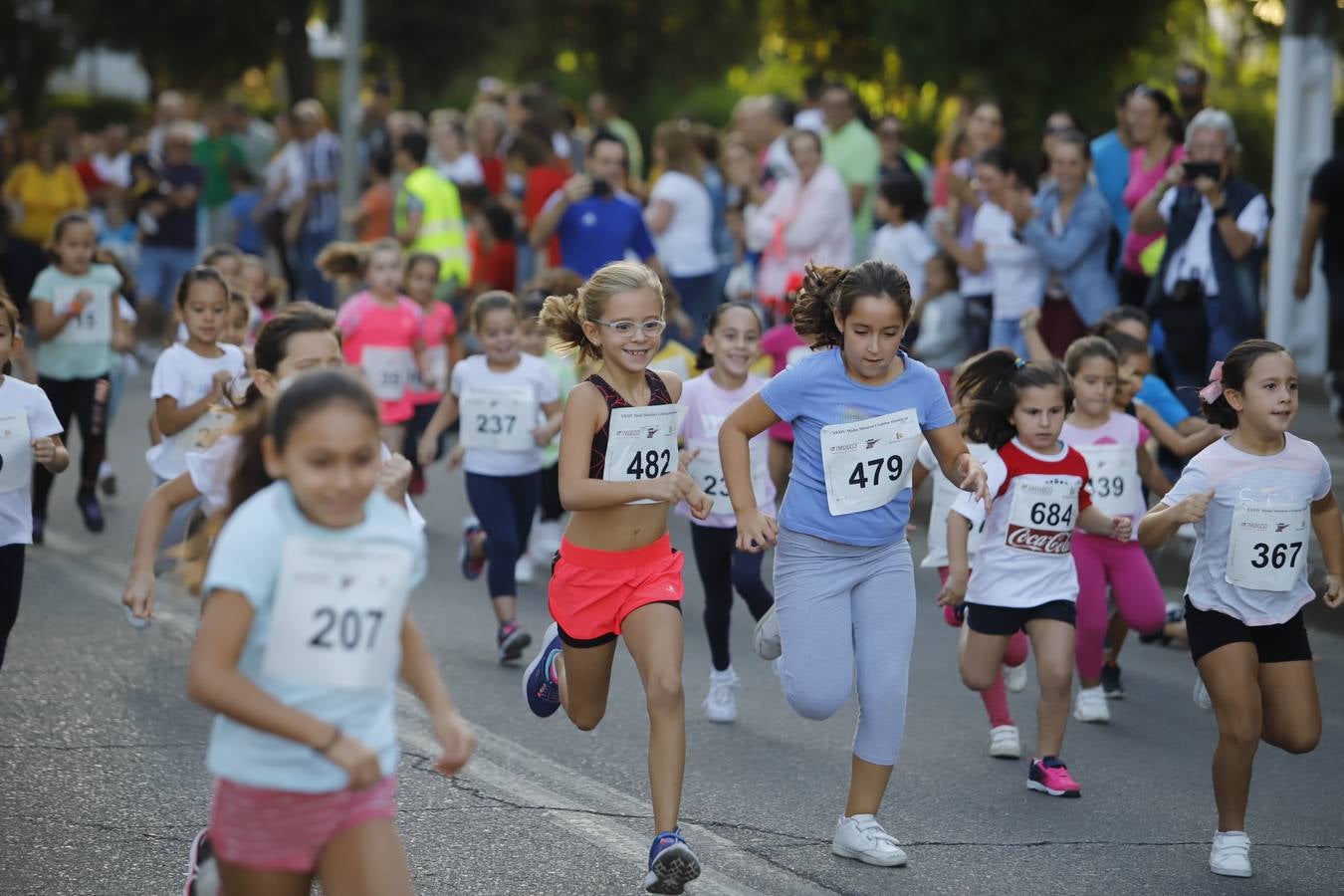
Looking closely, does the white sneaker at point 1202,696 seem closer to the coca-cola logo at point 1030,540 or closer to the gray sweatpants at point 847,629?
the coca-cola logo at point 1030,540

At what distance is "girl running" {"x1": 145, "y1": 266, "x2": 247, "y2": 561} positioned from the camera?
308 inches

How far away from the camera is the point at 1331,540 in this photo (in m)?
5.61

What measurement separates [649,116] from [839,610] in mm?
27230

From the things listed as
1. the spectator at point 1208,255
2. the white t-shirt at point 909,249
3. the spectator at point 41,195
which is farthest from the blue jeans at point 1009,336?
the spectator at point 41,195

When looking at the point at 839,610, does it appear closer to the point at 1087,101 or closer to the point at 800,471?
the point at 800,471

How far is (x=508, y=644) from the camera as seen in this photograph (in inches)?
300

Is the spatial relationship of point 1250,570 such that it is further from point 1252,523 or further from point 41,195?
point 41,195

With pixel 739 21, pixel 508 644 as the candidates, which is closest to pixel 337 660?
pixel 508 644

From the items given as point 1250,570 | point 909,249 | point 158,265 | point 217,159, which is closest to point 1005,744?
point 1250,570

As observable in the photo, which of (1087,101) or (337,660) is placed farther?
(1087,101)

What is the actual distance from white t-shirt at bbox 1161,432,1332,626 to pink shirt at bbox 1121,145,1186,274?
4916mm

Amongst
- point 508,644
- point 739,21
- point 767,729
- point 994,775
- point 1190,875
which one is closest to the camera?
point 1190,875

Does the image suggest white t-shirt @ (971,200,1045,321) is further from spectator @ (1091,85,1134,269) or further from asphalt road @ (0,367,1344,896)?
asphalt road @ (0,367,1344,896)

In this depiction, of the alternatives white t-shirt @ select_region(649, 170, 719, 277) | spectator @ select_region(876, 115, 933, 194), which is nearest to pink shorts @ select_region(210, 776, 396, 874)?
white t-shirt @ select_region(649, 170, 719, 277)
